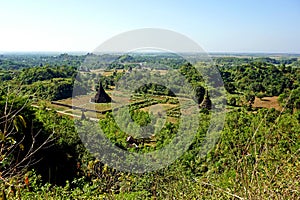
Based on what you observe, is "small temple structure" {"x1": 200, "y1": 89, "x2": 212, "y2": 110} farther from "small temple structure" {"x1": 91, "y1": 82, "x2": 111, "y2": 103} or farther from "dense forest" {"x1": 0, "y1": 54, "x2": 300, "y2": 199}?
"small temple structure" {"x1": 91, "y1": 82, "x2": 111, "y2": 103}

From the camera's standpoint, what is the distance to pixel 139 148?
20.4 feet

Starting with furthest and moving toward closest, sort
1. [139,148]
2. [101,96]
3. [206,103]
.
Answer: [206,103] → [101,96] → [139,148]

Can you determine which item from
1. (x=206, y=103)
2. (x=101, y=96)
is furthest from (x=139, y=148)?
(x=206, y=103)

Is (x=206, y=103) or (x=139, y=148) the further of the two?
(x=206, y=103)

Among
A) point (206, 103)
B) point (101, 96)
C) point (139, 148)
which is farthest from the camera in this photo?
point (206, 103)

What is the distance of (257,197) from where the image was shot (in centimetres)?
100

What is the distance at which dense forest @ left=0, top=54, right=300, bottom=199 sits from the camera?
3.79ft

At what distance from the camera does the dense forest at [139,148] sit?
1154 mm

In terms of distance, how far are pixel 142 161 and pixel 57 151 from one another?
5.70 feet

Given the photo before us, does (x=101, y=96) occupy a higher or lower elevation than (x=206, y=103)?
higher

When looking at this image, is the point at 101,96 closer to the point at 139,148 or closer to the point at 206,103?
the point at 206,103

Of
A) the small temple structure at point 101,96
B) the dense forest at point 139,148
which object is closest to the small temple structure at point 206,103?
the dense forest at point 139,148

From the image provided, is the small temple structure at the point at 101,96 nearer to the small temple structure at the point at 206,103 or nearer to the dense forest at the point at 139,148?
the dense forest at the point at 139,148

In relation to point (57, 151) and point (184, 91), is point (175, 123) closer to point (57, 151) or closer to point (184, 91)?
point (184, 91)
